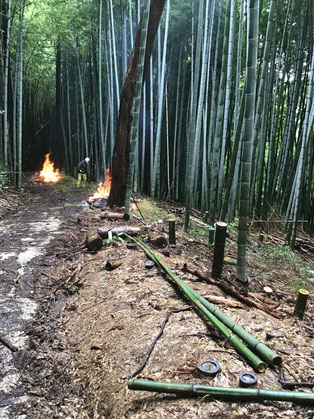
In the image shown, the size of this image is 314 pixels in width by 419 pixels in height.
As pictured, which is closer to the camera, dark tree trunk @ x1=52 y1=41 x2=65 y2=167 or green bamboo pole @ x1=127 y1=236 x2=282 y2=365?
green bamboo pole @ x1=127 y1=236 x2=282 y2=365

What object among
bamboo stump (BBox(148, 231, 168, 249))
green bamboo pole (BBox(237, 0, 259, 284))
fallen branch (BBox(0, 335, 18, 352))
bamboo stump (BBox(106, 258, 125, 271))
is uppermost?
green bamboo pole (BBox(237, 0, 259, 284))

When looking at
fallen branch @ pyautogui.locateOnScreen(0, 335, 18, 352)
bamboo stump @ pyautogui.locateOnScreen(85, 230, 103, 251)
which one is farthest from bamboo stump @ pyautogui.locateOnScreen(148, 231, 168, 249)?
fallen branch @ pyautogui.locateOnScreen(0, 335, 18, 352)

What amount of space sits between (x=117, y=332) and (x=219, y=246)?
3.74 feet

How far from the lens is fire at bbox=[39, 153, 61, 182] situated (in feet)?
35.9

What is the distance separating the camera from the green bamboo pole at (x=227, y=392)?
47.7 inches

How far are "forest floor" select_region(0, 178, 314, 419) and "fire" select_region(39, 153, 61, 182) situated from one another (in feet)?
24.2

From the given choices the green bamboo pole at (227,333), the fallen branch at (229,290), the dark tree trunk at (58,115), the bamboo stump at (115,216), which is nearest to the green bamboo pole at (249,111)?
the fallen branch at (229,290)

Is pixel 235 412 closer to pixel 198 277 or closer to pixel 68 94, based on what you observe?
pixel 198 277

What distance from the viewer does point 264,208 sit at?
5.81 m

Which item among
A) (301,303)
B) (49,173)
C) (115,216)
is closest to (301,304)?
(301,303)

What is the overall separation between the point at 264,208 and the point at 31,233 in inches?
160

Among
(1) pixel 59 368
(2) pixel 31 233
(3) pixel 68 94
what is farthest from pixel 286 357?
(3) pixel 68 94

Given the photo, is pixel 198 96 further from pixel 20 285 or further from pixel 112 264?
pixel 20 285

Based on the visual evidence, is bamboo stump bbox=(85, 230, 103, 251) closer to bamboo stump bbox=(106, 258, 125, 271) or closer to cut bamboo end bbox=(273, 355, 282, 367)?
bamboo stump bbox=(106, 258, 125, 271)
